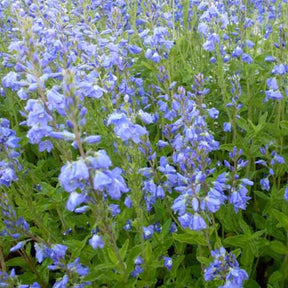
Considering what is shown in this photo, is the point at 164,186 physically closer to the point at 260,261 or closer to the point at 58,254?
the point at 58,254

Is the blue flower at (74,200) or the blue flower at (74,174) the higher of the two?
the blue flower at (74,174)

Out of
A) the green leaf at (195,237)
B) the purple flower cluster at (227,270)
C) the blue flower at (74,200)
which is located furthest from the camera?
the green leaf at (195,237)

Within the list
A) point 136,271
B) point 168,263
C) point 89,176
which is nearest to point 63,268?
point 136,271

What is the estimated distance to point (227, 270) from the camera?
230 cm

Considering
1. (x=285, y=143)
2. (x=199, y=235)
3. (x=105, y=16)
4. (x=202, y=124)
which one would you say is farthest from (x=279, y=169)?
(x=105, y=16)

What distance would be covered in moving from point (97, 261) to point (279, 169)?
1.63 metres

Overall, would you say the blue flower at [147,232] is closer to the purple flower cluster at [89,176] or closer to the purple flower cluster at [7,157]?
the purple flower cluster at [7,157]

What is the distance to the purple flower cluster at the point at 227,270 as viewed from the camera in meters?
2.27

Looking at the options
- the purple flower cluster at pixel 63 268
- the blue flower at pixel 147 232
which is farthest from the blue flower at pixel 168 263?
the purple flower cluster at pixel 63 268

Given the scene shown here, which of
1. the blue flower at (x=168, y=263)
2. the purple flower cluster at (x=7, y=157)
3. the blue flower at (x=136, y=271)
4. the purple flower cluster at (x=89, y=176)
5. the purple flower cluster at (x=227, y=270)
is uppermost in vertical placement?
the purple flower cluster at (x=89, y=176)

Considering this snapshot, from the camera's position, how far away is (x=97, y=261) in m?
3.01

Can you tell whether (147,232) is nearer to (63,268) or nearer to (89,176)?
(63,268)

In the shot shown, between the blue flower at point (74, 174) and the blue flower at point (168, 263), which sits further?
the blue flower at point (168, 263)

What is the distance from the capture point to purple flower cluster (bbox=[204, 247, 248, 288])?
227 cm
